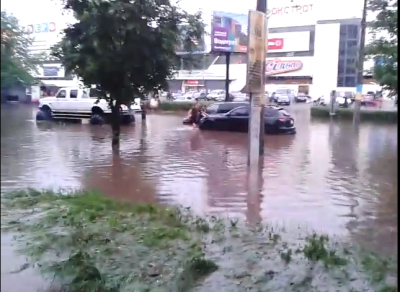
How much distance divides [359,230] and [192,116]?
54.1 ft

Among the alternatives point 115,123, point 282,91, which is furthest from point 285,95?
point 115,123

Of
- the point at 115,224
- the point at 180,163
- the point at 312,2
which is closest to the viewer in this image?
the point at 115,224

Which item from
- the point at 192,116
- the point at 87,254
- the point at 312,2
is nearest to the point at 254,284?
the point at 87,254

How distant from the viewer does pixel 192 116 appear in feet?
74.6

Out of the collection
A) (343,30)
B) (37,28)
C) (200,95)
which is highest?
(343,30)

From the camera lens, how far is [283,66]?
2478cm

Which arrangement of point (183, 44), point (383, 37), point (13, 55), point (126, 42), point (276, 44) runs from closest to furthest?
point (13, 55), point (383, 37), point (126, 42), point (183, 44), point (276, 44)

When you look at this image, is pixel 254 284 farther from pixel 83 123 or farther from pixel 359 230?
pixel 83 123

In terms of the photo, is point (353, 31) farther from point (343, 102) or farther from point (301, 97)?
point (301, 97)

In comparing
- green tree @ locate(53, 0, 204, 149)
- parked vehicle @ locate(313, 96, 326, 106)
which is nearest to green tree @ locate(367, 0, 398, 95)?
green tree @ locate(53, 0, 204, 149)

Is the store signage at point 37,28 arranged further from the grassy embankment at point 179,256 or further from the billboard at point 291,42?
the billboard at point 291,42

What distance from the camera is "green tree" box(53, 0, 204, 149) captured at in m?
11.0

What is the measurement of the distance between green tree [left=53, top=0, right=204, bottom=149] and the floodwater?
168cm

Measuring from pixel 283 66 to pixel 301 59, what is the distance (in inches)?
60.3
